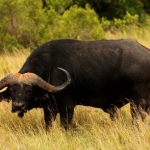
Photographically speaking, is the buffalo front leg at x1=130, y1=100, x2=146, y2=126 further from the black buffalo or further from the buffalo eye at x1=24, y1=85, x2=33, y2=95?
the buffalo eye at x1=24, y1=85, x2=33, y2=95

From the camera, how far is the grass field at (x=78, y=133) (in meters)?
6.81

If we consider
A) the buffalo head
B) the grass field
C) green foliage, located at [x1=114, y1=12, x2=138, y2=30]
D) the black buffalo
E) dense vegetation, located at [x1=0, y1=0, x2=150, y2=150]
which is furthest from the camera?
green foliage, located at [x1=114, y1=12, x2=138, y2=30]

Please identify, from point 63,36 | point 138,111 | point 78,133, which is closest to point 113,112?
point 138,111

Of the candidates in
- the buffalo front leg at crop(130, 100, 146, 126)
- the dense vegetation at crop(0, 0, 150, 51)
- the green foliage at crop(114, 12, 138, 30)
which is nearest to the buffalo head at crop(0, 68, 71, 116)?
the buffalo front leg at crop(130, 100, 146, 126)

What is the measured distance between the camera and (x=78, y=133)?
781 centimetres

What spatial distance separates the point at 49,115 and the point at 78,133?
2.18 feet

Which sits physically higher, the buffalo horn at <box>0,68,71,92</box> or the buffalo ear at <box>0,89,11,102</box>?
the buffalo horn at <box>0,68,71,92</box>

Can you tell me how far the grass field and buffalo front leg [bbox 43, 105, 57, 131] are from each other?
0.35 ft

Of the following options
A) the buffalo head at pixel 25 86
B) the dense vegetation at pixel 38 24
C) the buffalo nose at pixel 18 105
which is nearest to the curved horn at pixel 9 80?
the buffalo head at pixel 25 86

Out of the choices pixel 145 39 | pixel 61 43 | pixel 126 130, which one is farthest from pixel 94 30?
pixel 126 130

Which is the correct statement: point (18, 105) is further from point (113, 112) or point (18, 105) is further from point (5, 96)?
point (113, 112)

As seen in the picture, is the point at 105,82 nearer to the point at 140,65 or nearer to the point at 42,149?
the point at 140,65

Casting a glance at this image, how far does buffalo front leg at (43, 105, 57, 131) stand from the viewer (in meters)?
8.10

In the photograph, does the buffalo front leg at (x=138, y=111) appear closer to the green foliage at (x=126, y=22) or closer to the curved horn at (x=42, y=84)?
the curved horn at (x=42, y=84)
